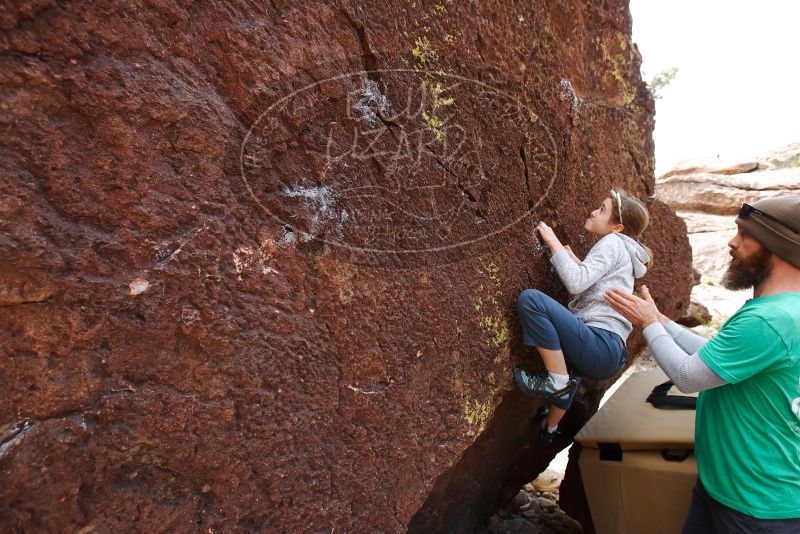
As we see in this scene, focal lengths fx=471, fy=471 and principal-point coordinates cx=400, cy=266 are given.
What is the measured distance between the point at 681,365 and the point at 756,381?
0.75ft

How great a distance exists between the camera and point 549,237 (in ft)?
7.15

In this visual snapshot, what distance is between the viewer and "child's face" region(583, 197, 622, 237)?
231 centimetres

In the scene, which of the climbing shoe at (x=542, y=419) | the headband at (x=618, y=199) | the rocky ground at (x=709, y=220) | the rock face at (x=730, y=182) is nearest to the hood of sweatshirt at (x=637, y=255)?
the headband at (x=618, y=199)

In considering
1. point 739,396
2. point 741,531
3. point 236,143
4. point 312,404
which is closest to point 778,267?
point 739,396

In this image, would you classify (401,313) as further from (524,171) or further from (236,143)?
(524,171)

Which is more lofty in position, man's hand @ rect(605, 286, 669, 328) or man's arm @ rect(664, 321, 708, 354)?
man's hand @ rect(605, 286, 669, 328)

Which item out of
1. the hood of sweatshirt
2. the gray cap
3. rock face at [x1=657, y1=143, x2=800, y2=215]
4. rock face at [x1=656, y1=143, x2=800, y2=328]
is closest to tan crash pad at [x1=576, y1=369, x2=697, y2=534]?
the hood of sweatshirt

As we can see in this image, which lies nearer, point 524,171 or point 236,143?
point 236,143

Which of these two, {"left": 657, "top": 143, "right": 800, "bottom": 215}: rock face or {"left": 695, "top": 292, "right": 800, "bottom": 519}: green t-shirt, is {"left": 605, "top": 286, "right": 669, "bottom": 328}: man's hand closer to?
{"left": 695, "top": 292, "right": 800, "bottom": 519}: green t-shirt

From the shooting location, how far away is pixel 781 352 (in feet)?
5.04

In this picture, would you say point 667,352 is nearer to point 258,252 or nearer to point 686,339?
point 686,339

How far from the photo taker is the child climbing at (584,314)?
1.99 metres

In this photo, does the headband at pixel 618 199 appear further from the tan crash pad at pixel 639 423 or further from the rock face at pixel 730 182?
the rock face at pixel 730 182

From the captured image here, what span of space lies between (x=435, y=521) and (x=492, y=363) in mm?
1047
